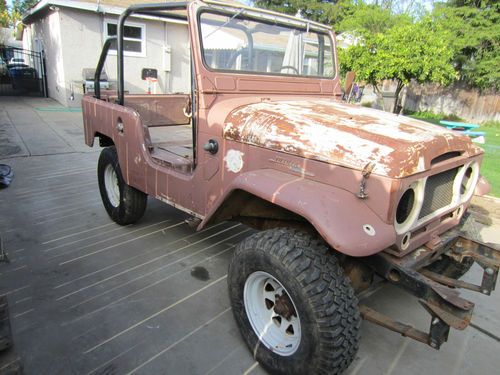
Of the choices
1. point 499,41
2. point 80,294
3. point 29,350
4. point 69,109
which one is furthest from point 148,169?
point 499,41

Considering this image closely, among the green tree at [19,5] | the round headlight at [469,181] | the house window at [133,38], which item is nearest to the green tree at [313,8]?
the house window at [133,38]

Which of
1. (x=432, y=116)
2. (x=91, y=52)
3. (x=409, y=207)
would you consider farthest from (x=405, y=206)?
(x=432, y=116)

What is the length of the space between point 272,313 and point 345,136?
1.14 metres

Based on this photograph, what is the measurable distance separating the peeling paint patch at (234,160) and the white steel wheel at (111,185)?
6.71 ft

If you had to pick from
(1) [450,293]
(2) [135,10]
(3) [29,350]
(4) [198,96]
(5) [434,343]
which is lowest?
(3) [29,350]

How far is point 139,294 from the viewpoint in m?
2.95

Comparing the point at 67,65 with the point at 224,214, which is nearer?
the point at 224,214

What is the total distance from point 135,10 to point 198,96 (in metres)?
1.08

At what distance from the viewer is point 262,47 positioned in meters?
3.17

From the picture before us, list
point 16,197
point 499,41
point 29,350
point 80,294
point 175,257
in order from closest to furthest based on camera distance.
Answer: point 29,350 → point 80,294 → point 175,257 → point 16,197 → point 499,41

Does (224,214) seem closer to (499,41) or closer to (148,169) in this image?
(148,169)

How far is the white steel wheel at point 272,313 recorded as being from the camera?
2.15 meters

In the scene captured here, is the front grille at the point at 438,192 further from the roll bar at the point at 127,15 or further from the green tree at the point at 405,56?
the green tree at the point at 405,56

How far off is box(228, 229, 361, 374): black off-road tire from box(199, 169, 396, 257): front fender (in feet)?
0.74
